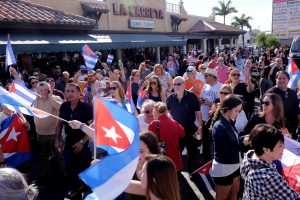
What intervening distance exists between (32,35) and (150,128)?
30.5 feet

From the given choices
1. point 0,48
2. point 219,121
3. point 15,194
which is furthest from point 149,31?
point 15,194

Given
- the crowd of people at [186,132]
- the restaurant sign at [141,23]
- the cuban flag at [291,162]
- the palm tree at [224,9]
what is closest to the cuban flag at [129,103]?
the crowd of people at [186,132]

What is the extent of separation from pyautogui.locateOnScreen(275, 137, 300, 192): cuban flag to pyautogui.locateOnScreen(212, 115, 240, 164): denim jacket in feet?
1.89

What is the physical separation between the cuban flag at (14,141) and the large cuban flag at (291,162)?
3.80 m

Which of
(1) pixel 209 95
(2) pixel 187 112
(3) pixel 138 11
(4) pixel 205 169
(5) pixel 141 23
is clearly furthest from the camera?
(5) pixel 141 23

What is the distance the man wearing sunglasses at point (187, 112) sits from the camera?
5.14 m

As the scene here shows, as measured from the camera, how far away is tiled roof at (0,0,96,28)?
11203 mm

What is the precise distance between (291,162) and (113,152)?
1727 mm

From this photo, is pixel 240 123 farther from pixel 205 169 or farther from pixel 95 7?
pixel 95 7

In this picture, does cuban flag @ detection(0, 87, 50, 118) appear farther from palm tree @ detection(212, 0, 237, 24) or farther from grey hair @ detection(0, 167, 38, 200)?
palm tree @ detection(212, 0, 237, 24)

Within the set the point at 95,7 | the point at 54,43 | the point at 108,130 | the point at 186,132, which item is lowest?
the point at 186,132

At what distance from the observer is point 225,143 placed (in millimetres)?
3506

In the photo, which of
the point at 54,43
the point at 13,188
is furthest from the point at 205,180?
the point at 54,43

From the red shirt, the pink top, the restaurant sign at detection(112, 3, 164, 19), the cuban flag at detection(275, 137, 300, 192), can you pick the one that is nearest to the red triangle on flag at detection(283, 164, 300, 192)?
the cuban flag at detection(275, 137, 300, 192)
